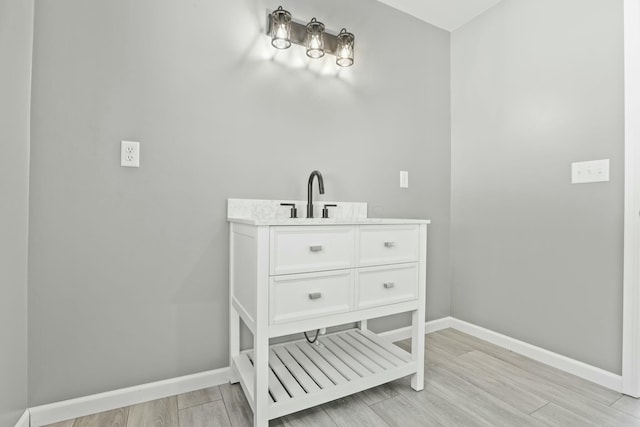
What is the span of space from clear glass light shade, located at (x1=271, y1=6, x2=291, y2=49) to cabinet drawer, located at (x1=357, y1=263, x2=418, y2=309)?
4.14ft

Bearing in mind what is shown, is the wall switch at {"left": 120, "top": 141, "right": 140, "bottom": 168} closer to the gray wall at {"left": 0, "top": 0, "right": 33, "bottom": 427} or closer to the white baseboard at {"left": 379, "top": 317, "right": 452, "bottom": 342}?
the gray wall at {"left": 0, "top": 0, "right": 33, "bottom": 427}

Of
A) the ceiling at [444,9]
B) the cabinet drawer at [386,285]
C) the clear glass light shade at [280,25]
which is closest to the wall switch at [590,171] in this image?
the cabinet drawer at [386,285]

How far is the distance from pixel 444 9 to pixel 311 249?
1974 mm

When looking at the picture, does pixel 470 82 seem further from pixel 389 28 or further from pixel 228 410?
pixel 228 410

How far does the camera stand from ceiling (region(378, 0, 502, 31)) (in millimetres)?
2051

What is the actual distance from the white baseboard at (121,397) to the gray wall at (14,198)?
9cm

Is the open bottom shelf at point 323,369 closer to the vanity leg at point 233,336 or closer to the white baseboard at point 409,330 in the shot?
the vanity leg at point 233,336

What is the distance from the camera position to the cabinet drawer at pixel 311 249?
3.87 ft

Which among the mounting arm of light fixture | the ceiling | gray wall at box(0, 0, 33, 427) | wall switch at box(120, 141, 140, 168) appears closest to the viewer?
gray wall at box(0, 0, 33, 427)

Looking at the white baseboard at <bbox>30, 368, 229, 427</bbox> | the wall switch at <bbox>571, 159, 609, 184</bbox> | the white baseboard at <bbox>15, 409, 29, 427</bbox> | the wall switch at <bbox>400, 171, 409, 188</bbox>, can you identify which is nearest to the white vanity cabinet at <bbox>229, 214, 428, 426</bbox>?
the white baseboard at <bbox>30, 368, 229, 427</bbox>

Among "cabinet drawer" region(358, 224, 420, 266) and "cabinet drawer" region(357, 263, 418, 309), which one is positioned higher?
"cabinet drawer" region(358, 224, 420, 266)

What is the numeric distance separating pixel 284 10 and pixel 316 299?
1.49 metres

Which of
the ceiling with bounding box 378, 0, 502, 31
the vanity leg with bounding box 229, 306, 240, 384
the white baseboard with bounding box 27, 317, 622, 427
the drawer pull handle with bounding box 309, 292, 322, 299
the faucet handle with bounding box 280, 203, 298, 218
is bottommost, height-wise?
the white baseboard with bounding box 27, 317, 622, 427

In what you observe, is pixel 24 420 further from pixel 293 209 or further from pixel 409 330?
pixel 409 330
